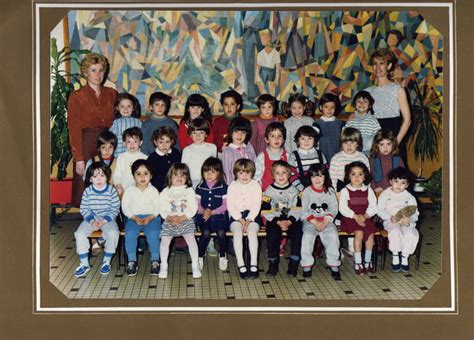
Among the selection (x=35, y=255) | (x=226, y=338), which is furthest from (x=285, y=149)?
(x=35, y=255)

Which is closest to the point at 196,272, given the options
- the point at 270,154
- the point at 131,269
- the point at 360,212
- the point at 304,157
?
the point at 131,269

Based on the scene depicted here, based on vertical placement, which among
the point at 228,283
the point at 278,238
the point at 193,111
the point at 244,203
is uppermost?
the point at 193,111

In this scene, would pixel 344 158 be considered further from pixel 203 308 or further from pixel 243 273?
pixel 203 308

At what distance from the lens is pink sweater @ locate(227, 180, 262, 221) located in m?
5.29

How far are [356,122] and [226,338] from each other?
1533 mm

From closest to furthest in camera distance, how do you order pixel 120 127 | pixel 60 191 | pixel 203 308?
1. pixel 203 308
2. pixel 60 191
3. pixel 120 127

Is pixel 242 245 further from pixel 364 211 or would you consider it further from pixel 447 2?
pixel 447 2

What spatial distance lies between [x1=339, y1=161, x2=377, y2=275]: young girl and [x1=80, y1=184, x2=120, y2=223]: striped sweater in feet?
4.60

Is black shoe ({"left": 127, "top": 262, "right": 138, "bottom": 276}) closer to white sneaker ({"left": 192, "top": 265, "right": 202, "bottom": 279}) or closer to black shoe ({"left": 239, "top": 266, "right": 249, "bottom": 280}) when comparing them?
white sneaker ({"left": 192, "top": 265, "right": 202, "bottom": 279})

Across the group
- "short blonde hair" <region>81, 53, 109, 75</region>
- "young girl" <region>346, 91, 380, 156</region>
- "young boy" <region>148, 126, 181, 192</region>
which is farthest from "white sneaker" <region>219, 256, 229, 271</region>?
"short blonde hair" <region>81, 53, 109, 75</region>

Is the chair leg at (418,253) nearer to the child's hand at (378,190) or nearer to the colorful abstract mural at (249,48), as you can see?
the child's hand at (378,190)

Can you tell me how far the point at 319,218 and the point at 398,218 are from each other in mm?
477

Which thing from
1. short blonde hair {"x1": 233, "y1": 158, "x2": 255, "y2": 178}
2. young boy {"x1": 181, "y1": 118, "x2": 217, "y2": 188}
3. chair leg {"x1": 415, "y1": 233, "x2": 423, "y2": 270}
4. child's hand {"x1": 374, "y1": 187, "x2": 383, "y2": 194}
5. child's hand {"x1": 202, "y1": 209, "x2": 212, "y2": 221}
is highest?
young boy {"x1": 181, "y1": 118, "x2": 217, "y2": 188}

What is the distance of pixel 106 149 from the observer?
17.3 ft
